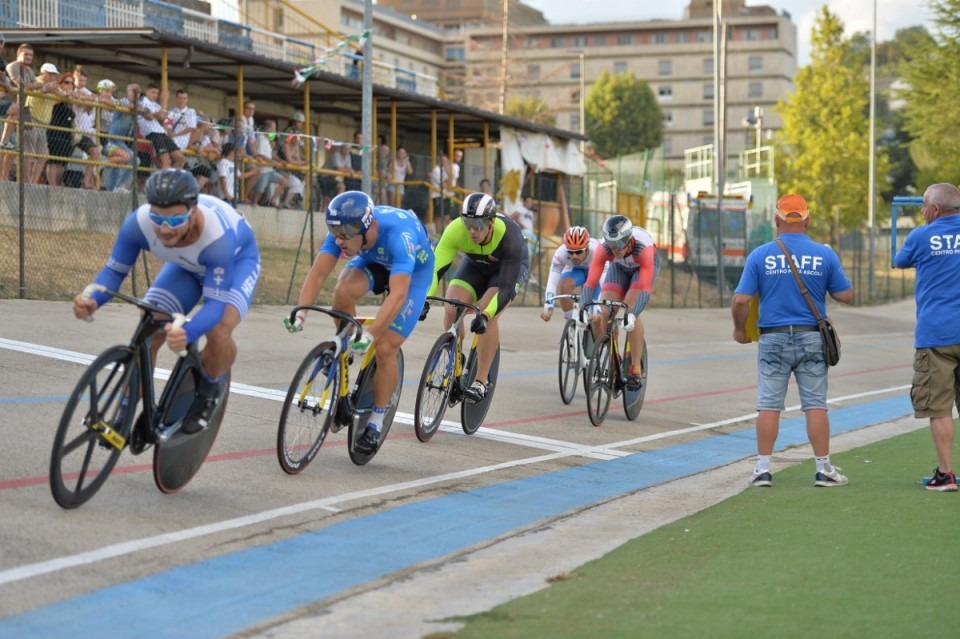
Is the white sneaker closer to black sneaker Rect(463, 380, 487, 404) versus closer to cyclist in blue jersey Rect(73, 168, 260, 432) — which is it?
black sneaker Rect(463, 380, 487, 404)

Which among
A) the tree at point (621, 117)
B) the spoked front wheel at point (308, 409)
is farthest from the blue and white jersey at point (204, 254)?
the tree at point (621, 117)

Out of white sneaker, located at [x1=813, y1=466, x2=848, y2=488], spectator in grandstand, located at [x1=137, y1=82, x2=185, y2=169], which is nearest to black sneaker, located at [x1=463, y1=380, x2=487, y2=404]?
white sneaker, located at [x1=813, y1=466, x2=848, y2=488]

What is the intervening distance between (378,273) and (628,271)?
436cm

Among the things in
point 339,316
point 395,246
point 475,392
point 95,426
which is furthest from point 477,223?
point 95,426

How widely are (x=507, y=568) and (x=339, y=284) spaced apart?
3.08 m

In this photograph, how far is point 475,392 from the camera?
10.9 metres

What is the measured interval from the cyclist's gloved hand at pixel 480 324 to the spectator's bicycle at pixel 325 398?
5.14ft

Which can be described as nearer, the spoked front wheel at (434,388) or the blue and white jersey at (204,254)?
the blue and white jersey at (204,254)

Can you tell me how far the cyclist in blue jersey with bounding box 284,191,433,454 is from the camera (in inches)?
334

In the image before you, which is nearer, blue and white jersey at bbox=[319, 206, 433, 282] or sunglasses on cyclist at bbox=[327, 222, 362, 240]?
sunglasses on cyclist at bbox=[327, 222, 362, 240]

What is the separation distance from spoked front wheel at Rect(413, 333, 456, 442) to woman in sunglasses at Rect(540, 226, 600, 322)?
2.57m

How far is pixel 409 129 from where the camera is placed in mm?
38781

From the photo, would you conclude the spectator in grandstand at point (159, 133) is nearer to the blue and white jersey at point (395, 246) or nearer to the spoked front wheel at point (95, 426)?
the blue and white jersey at point (395, 246)

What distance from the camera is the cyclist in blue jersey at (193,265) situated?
6.82 m
